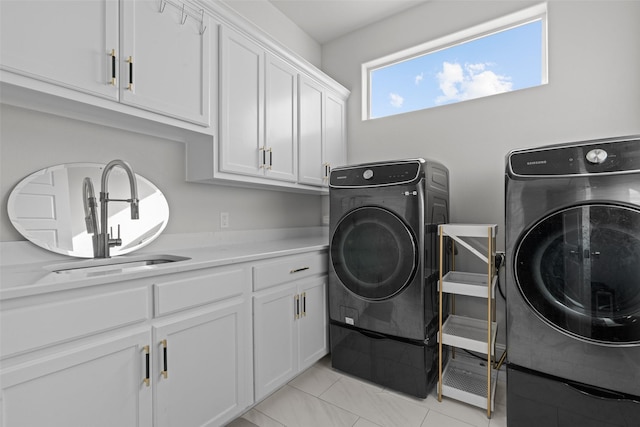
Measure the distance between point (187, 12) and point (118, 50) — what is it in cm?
49

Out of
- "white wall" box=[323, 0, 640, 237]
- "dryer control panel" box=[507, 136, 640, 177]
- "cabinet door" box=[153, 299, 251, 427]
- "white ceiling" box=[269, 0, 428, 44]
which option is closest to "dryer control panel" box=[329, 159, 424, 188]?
"dryer control panel" box=[507, 136, 640, 177]

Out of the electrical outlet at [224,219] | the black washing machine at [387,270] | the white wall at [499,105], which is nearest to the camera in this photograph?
the black washing machine at [387,270]

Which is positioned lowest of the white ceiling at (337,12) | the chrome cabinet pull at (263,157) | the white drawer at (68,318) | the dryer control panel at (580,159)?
the white drawer at (68,318)

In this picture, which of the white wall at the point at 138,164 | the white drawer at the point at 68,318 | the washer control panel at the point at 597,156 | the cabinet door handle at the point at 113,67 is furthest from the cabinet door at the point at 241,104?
the washer control panel at the point at 597,156

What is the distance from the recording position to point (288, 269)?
76.1 inches

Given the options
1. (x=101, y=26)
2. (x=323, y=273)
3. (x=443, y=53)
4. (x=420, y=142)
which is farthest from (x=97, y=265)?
(x=443, y=53)

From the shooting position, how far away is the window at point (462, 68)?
2.35m

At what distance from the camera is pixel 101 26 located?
136cm

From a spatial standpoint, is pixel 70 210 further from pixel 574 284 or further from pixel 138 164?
pixel 574 284

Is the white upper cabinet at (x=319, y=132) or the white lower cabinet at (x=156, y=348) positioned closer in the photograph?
the white lower cabinet at (x=156, y=348)

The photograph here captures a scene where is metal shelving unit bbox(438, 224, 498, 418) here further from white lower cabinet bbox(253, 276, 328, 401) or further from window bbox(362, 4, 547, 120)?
window bbox(362, 4, 547, 120)

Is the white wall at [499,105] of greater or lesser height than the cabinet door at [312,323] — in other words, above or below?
above

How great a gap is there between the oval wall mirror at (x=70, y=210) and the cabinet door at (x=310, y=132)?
1.17 m

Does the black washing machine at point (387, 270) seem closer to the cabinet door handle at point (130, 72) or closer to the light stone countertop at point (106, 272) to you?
the light stone countertop at point (106, 272)
